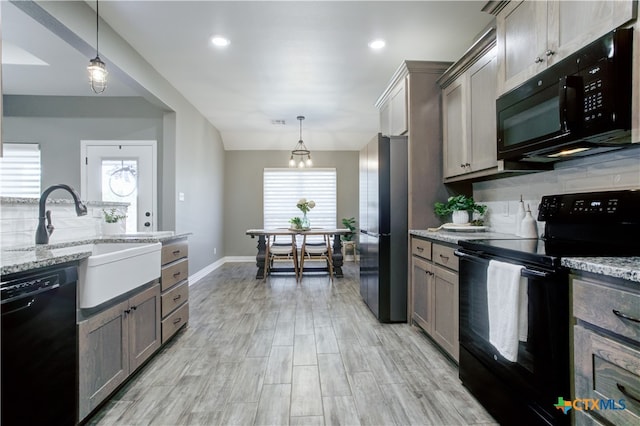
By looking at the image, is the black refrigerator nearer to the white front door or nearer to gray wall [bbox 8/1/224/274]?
gray wall [bbox 8/1/224/274]

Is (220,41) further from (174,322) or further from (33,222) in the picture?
(174,322)

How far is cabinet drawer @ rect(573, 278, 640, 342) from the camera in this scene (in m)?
0.93

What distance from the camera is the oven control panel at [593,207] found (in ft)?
4.37

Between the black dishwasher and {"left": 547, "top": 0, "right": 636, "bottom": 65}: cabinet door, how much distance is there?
262cm

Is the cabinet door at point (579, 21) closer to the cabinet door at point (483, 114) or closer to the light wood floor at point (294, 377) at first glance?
the cabinet door at point (483, 114)

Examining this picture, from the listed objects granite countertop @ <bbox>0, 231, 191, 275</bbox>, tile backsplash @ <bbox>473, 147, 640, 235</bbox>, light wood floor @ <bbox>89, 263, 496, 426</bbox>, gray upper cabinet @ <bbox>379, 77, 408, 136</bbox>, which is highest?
gray upper cabinet @ <bbox>379, 77, 408, 136</bbox>

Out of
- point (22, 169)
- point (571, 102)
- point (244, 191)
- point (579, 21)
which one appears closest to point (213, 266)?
point (244, 191)

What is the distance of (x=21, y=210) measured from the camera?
5.98 ft

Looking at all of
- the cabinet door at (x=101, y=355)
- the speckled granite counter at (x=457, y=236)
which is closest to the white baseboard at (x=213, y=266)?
the cabinet door at (x=101, y=355)

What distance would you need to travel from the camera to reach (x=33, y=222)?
6.23ft

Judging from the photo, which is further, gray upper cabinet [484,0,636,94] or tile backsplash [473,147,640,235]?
tile backsplash [473,147,640,235]

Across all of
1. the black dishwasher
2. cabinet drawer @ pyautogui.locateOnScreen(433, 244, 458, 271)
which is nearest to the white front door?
the black dishwasher

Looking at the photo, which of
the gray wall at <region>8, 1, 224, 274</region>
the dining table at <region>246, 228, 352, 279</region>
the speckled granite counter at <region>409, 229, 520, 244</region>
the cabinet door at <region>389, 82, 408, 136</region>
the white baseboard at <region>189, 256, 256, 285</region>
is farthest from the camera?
the dining table at <region>246, 228, 352, 279</region>

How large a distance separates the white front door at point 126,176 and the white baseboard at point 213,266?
1.06m
